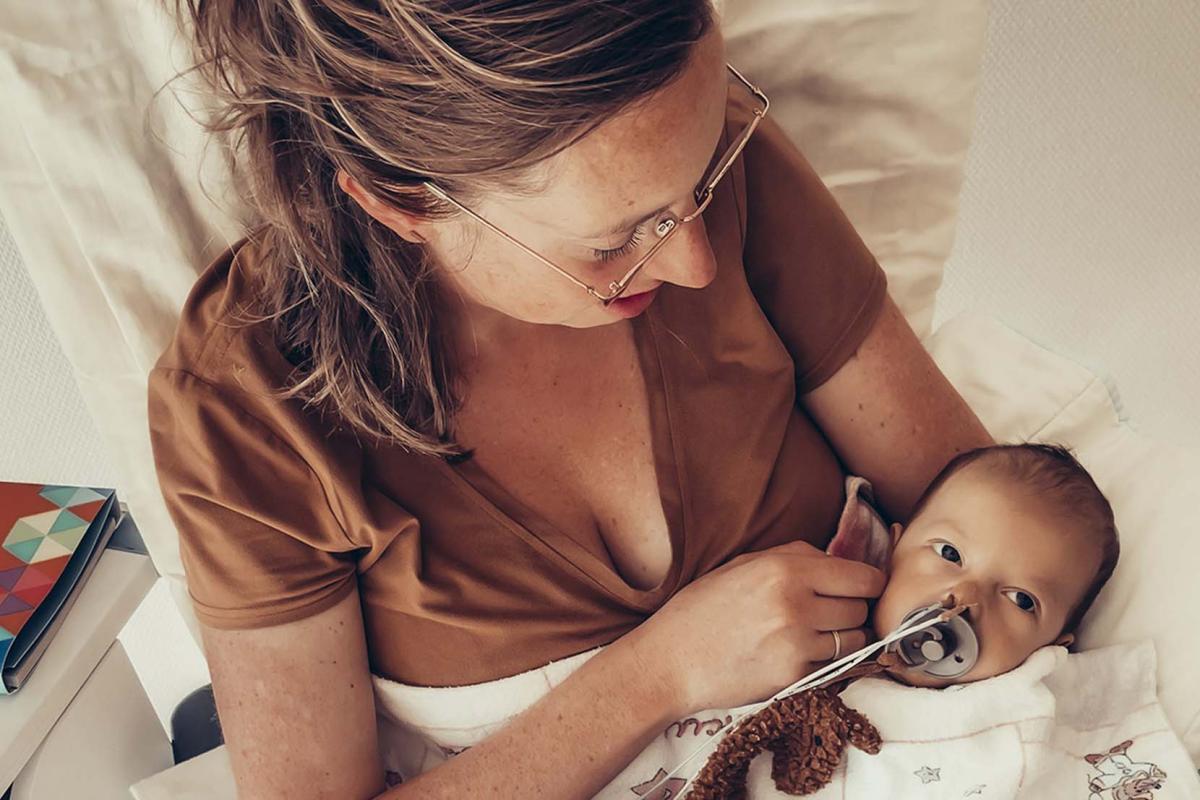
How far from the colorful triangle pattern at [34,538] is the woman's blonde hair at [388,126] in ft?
1.25

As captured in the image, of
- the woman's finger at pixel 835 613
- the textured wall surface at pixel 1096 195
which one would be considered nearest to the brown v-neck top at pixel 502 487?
the woman's finger at pixel 835 613

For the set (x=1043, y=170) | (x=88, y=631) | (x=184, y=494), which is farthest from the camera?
(x=1043, y=170)

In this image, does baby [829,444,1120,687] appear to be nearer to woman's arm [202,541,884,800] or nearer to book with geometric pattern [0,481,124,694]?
woman's arm [202,541,884,800]

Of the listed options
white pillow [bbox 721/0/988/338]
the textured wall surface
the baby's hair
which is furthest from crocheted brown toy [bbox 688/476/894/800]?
the textured wall surface

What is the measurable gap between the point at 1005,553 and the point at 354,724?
0.62 meters

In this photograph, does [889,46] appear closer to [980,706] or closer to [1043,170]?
[1043,170]

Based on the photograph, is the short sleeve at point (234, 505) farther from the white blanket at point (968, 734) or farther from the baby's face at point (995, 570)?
the baby's face at point (995, 570)

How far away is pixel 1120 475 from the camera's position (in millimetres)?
1300

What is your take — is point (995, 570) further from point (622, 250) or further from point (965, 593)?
point (622, 250)

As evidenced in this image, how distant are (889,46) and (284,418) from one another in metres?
0.80

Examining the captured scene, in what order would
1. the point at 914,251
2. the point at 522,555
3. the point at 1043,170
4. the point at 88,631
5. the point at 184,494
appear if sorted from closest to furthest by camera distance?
1. the point at 184,494
2. the point at 522,555
3. the point at 88,631
4. the point at 914,251
5. the point at 1043,170

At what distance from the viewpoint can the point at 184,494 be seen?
950 millimetres

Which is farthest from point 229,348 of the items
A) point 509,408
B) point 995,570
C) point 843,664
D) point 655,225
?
point 995,570

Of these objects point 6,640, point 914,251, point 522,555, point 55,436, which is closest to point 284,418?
point 522,555
